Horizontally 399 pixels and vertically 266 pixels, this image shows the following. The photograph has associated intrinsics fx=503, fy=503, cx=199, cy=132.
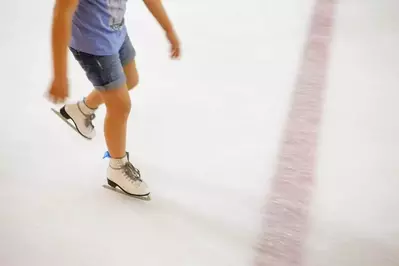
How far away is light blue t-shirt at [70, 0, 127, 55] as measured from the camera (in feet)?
3.31

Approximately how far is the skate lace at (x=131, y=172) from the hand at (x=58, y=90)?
34 centimetres

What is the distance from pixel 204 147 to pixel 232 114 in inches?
7.8

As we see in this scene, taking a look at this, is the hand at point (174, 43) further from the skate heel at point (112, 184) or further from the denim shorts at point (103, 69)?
the skate heel at point (112, 184)

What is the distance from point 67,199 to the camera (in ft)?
4.17

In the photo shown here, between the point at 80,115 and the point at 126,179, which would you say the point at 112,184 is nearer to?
the point at 126,179

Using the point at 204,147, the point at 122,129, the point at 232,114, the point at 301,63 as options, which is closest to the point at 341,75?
the point at 301,63

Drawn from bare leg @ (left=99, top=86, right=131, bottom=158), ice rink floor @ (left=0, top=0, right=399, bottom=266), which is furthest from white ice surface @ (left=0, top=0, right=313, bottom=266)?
bare leg @ (left=99, top=86, right=131, bottom=158)

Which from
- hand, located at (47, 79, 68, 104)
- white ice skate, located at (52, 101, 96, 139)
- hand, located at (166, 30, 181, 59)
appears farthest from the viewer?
white ice skate, located at (52, 101, 96, 139)

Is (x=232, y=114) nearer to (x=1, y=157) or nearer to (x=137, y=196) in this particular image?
(x=137, y=196)

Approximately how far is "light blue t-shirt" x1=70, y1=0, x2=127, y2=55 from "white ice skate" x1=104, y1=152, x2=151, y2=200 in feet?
1.07

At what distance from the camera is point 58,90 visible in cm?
99

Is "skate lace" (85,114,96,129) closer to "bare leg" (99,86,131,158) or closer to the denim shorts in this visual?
"bare leg" (99,86,131,158)

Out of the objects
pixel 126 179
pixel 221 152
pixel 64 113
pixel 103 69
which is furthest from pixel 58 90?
pixel 221 152

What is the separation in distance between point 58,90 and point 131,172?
37 centimetres
